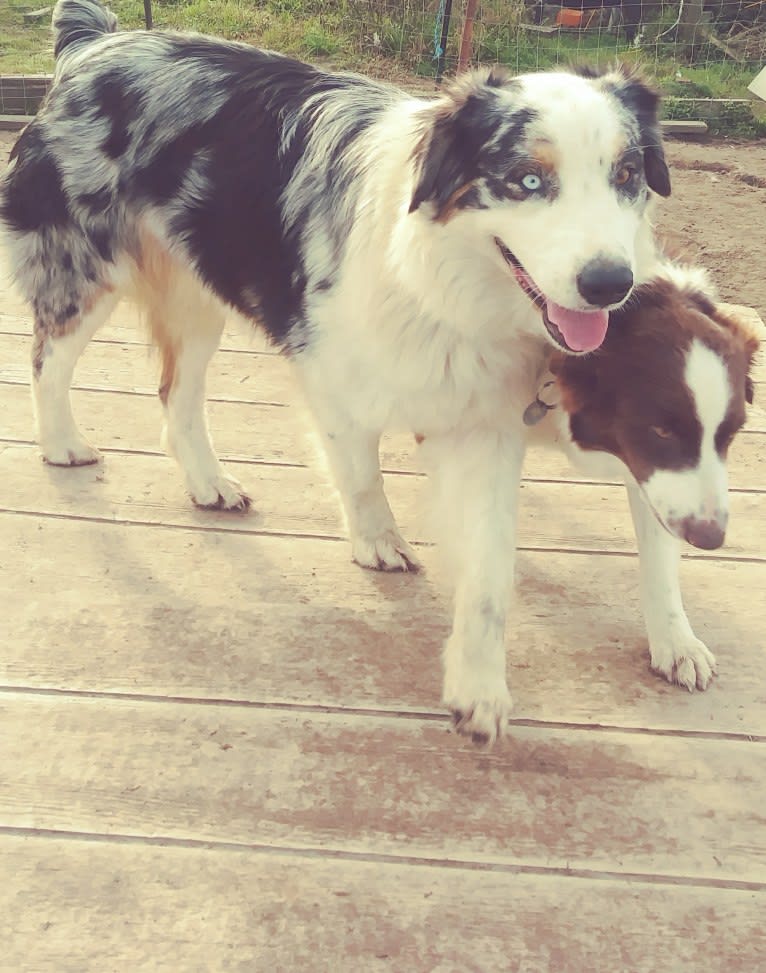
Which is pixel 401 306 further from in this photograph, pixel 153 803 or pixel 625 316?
pixel 153 803

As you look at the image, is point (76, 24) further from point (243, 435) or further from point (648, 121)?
point (648, 121)

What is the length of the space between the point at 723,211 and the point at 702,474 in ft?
15.0

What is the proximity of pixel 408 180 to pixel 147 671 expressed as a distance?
1.17 m

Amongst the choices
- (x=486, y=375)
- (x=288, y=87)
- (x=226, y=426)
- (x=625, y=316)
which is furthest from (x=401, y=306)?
(x=226, y=426)

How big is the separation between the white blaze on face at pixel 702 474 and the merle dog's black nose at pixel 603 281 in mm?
203

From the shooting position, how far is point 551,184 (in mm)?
1845

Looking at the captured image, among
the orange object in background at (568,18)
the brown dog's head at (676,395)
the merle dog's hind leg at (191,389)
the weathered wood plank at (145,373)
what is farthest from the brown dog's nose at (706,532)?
the orange object in background at (568,18)

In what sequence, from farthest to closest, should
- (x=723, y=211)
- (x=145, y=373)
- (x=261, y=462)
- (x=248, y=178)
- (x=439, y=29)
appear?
(x=439, y=29) < (x=723, y=211) < (x=145, y=373) < (x=261, y=462) < (x=248, y=178)

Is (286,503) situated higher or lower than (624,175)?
lower

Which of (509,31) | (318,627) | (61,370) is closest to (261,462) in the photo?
(61,370)

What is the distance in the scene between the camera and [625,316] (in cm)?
197

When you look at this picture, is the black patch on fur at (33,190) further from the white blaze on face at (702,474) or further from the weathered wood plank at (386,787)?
the white blaze on face at (702,474)

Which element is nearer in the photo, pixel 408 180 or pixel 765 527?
pixel 408 180

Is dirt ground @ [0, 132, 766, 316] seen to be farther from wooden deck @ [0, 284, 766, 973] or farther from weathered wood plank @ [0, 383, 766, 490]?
wooden deck @ [0, 284, 766, 973]
